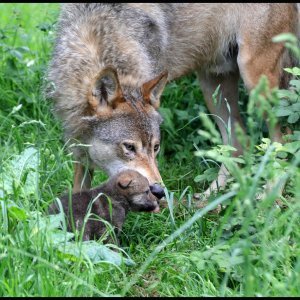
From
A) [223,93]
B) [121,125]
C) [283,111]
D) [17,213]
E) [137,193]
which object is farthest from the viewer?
[223,93]

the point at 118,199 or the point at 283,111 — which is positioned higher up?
the point at 283,111

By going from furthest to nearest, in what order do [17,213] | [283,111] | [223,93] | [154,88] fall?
1. [223,93]
2. [154,88]
3. [283,111]
4. [17,213]

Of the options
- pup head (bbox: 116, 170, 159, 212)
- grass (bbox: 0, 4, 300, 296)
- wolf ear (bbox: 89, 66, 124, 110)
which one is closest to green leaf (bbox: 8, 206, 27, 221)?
grass (bbox: 0, 4, 300, 296)

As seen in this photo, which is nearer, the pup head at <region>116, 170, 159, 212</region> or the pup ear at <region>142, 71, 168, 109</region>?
the pup head at <region>116, 170, 159, 212</region>

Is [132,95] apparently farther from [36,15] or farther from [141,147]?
[36,15]

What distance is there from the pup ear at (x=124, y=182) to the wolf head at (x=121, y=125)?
33cm

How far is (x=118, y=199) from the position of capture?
17.6 ft

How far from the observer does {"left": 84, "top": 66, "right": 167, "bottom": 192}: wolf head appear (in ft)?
19.0

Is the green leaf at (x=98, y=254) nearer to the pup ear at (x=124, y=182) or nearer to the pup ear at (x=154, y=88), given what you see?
the pup ear at (x=124, y=182)

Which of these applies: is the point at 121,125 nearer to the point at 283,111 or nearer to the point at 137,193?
the point at 137,193

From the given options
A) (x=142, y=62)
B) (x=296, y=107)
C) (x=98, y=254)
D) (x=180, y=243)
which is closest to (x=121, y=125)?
(x=142, y=62)

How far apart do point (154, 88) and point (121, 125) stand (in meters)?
0.45

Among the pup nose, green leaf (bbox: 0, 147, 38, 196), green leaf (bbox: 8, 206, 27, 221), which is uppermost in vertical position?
green leaf (bbox: 8, 206, 27, 221)

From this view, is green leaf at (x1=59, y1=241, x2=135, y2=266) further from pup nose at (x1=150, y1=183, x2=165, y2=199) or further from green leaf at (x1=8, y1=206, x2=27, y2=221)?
pup nose at (x1=150, y1=183, x2=165, y2=199)
